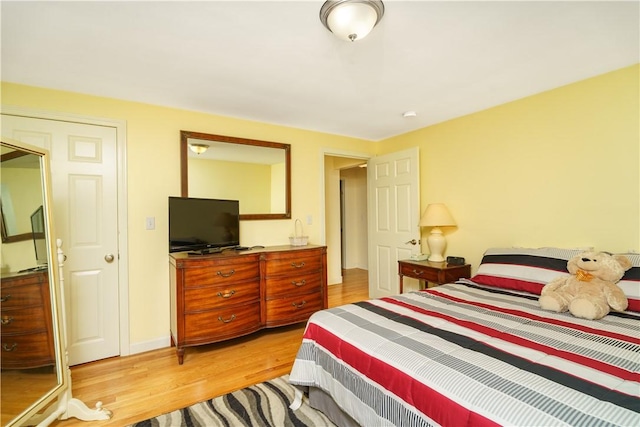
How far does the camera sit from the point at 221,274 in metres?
2.62

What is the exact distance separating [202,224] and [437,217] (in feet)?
8.06

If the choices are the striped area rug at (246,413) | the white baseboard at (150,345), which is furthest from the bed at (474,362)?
the white baseboard at (150,345)

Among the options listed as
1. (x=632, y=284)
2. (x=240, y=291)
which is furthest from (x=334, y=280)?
(x=632, y=284)

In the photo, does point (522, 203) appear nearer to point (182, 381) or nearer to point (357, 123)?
point (357, 123)

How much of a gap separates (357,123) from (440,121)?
97 cm

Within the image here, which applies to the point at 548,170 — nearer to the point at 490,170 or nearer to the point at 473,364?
the point at 490,170

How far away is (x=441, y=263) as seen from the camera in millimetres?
3209

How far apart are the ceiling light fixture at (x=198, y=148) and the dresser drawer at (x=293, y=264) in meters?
1.32

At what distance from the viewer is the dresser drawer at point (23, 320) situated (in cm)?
166

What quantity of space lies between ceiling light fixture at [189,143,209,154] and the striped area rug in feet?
7.27

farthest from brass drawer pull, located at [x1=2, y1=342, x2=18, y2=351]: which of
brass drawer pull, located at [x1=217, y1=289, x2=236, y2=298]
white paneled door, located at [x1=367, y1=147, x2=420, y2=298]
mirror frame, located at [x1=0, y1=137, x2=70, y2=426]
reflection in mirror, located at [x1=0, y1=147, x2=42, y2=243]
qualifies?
white paneled door, located at [x1=367, y1=147, x2=420, y2=298]

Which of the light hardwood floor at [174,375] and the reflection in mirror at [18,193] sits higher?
the reflection in mirror at [18,193]

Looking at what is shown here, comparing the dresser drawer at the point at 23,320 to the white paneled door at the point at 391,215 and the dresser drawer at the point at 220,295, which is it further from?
the white paneled door at the point at 391,215

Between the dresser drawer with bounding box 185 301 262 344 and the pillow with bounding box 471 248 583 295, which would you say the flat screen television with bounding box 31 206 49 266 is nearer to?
the dresser drawer with bounding box 185 301 262 344
